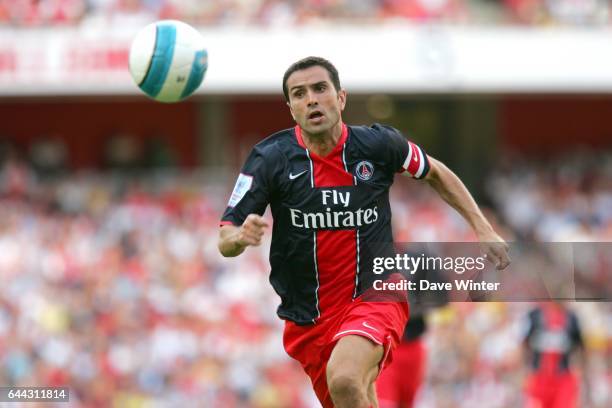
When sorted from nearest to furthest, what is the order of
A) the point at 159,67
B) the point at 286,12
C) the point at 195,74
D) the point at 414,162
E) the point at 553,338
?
the point at 414,162, the point at 159,67, the point at 195,74, the point at 553,338, the point at 286,12

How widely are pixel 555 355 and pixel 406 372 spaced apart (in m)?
1.83

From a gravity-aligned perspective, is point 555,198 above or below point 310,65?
above

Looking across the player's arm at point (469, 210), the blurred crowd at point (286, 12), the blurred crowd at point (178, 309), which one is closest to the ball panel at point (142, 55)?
the player's arm at point (469, 210)

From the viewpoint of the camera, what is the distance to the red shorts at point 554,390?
38.5 feet

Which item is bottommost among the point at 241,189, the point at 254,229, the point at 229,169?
the point at 254,229

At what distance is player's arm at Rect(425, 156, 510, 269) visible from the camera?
22.3 ft

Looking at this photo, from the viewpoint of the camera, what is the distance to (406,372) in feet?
35.8

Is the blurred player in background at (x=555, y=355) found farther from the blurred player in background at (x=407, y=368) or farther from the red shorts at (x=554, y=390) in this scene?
the blurred player in background at (x=407, y=368)

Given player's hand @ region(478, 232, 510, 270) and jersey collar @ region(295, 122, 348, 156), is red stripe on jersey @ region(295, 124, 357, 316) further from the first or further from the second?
player's hand @ region(478, 232, 510, 270)

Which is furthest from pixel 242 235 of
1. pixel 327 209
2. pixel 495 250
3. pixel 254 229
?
pixel 495 250

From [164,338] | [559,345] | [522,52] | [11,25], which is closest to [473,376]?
[559,345]

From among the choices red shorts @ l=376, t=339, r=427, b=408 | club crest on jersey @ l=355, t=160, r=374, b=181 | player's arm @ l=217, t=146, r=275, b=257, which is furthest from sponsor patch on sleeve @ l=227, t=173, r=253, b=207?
red shorts @ l=376, t=339, r=427, b=408

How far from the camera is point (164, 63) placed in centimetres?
834

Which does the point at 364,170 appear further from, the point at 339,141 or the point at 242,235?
the point at 242,235
